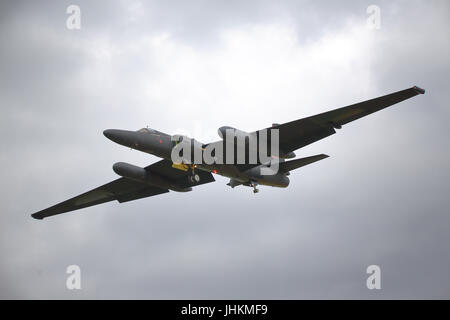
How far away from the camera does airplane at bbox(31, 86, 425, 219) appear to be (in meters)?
37.5

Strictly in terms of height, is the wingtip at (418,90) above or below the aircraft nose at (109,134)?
above

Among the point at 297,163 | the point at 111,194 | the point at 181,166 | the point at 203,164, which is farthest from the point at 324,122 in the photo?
the point at 111,194

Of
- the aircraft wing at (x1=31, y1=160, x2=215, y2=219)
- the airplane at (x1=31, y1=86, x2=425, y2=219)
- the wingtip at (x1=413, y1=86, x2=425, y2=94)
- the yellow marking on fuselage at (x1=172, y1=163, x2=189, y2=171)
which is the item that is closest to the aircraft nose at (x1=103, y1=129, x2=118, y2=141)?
the airplane at (x1=31, y1=86, x2=425, y2=219)

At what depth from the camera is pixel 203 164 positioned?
131 ft

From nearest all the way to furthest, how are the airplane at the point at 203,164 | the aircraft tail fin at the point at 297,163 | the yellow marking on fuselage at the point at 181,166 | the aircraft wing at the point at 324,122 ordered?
the aircraft wing at the point at 324,122 → the airplane at the point at 203,164 → the aircraft tail fin at the point at 297,163 → the yellow marking on fuselage at the point at 181,166

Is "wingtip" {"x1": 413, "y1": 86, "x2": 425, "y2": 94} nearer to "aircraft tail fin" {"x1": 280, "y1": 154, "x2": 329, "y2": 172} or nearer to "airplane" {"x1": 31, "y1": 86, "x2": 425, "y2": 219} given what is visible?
"airplane" {"x1": 31, "y1": 86, "x2": 425, "y2": 219}

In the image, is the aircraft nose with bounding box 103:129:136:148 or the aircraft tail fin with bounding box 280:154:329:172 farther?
the aircraft tail fin with bounding box 280:154:329:172

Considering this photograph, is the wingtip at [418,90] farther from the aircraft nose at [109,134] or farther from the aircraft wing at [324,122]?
the aircraft nose at [109,134]

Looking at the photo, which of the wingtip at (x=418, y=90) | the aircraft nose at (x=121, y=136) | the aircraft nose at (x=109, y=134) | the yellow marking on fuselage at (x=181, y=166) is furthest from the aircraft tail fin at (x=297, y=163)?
the aircraft nose at (x=109, y=134)

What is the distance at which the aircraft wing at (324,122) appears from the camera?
119ft

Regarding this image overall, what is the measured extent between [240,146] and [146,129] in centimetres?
632

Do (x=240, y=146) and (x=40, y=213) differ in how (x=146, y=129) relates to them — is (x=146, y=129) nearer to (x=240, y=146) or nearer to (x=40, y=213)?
(x=240, y=146)

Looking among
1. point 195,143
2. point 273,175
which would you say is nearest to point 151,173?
point 195,143

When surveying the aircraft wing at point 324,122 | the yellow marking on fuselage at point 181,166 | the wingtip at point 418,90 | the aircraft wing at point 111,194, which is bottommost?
the aircraft wing at point 111,194
